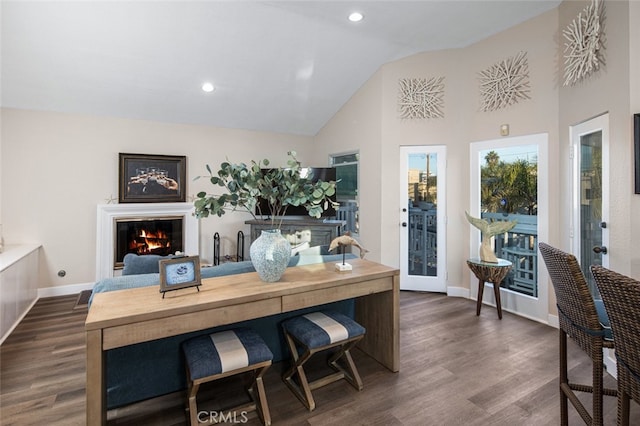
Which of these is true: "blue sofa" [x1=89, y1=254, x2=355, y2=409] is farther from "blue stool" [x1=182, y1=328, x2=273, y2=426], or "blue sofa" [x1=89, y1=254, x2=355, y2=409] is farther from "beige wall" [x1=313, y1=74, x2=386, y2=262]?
"beige wall" [x1=313, y1=74, x2=386, y2=262]

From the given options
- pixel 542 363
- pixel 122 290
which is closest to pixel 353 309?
pixel 542 363

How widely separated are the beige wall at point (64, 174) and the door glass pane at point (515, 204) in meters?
4.48

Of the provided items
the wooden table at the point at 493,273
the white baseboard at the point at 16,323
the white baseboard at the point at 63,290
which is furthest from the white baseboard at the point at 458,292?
the white baseboard at the point at 63,290

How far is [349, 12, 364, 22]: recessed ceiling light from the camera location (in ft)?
11.2

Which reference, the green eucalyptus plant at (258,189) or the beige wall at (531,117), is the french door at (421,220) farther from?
the green eucalyptus plant at (258,189)

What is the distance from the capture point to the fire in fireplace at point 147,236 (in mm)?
4590

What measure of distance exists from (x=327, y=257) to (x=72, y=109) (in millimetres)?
4182

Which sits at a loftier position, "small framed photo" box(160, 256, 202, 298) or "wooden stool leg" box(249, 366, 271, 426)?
"small framed photo" box(160, 256, 202, 298)

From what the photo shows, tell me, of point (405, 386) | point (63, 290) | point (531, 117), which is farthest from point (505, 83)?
point (63, 290)

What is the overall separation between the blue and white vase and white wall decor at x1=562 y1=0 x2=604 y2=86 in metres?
3.00

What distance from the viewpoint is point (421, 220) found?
4.45m

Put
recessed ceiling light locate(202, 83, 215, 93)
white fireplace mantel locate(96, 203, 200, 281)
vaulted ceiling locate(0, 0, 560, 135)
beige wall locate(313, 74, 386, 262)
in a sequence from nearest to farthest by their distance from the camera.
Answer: vaulted ceiling locate(0, 0, 560, 135)
recessed ceiling light locate(202, 83, 215, 93)
white fireplace mantel locate(96, 203, 200, 281)
beige wall locate(313, 74, 386, 262)

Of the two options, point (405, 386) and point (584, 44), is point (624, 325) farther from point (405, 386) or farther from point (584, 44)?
point (584, 44)

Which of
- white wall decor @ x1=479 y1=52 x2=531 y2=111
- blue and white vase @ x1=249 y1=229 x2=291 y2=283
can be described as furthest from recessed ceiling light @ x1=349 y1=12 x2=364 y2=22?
blue and white vase @ x1=249 y1=229 x2=291 y2=283
